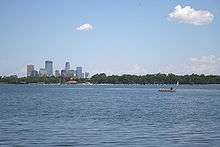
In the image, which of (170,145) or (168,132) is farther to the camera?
(168,132)

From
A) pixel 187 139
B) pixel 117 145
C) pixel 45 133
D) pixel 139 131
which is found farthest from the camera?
pixel 139 131

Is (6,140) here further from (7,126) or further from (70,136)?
(7,126)

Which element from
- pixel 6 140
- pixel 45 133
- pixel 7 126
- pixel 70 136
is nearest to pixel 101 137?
pixel 70 136

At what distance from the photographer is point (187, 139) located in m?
31.9

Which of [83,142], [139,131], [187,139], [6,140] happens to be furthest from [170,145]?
[6,140]

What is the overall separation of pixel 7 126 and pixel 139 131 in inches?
475

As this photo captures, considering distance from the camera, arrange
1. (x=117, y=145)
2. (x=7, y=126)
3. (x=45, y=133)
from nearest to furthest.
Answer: (x=117, y=145) < (x=45, y=133) < (x=7, y=126)

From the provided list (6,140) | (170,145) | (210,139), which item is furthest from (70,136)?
(210,139)

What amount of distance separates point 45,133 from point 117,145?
7817 millimetres

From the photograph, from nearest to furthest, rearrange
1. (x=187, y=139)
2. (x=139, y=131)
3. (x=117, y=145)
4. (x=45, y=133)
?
(x=117, y=145), (x=187, y=139), (x=45, y=133), (x=139, y=131)

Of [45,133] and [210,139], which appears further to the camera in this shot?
[45,133]

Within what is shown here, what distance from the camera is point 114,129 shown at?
127 feet

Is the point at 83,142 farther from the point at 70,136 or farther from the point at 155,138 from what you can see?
the point at 155,138

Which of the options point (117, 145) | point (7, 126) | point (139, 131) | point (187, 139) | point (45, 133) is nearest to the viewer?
point (117, 145)
